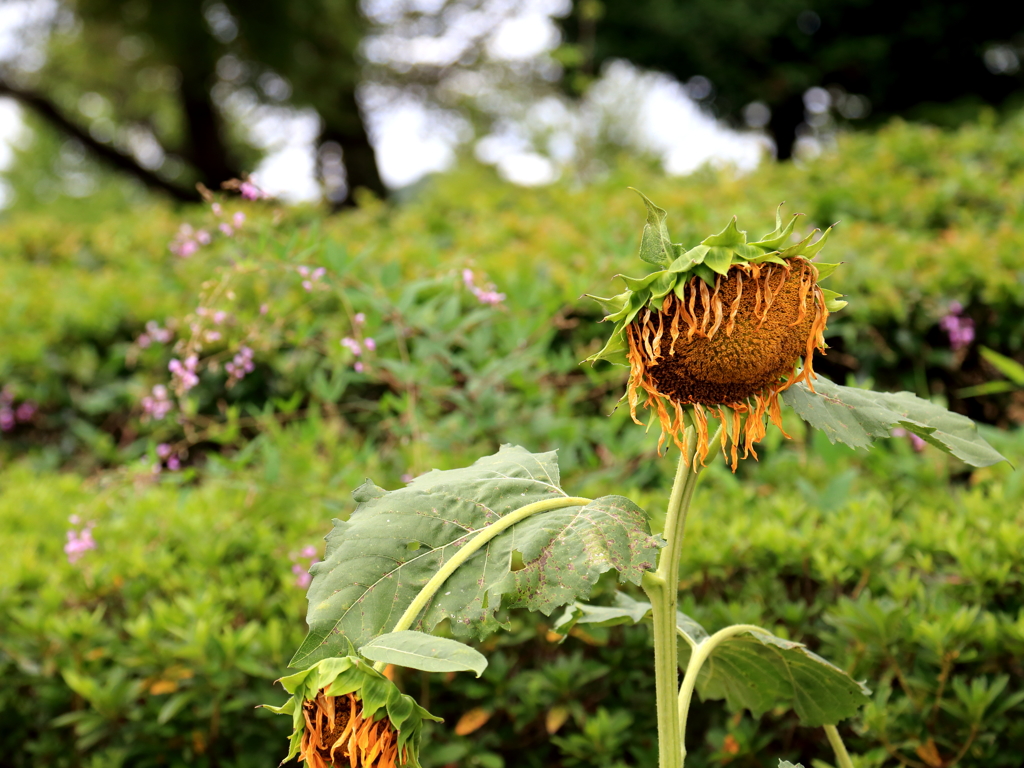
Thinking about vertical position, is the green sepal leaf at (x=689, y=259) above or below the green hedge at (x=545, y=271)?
above

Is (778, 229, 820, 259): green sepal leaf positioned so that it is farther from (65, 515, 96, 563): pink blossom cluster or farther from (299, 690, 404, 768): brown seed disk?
(65, 515, 96, 563): pink blossom cluster

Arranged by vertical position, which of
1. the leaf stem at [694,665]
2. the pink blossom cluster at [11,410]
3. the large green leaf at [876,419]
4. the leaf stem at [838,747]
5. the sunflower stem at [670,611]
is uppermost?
the large green leaf at [876,419]

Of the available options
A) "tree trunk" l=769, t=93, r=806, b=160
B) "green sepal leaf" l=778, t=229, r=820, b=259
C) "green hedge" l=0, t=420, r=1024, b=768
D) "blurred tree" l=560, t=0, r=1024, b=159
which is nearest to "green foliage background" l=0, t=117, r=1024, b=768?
"green hedge" l=0, t=420, r=1024, b=768

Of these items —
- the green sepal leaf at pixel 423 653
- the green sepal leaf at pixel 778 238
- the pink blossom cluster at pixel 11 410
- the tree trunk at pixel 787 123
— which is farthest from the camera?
the tree trunk at pixel 787 123

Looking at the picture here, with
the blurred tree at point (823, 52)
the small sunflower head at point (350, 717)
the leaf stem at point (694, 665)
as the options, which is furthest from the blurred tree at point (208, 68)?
the small sunflower head at point (350, 717)

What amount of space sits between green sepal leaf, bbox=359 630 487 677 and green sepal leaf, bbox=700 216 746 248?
41cm

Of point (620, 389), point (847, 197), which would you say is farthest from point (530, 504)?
point (847, 197)

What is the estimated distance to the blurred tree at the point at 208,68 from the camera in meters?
10.7

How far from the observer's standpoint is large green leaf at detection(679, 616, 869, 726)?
997 millimetres

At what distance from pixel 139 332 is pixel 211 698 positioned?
93.2 inches

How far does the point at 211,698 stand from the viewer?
161cm

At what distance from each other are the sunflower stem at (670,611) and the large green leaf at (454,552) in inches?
2.5

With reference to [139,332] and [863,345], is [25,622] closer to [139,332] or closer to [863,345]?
[139,332]

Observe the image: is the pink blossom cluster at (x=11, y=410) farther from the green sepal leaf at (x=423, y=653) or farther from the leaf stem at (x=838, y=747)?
the leaf stem at (x=838, y=747)
